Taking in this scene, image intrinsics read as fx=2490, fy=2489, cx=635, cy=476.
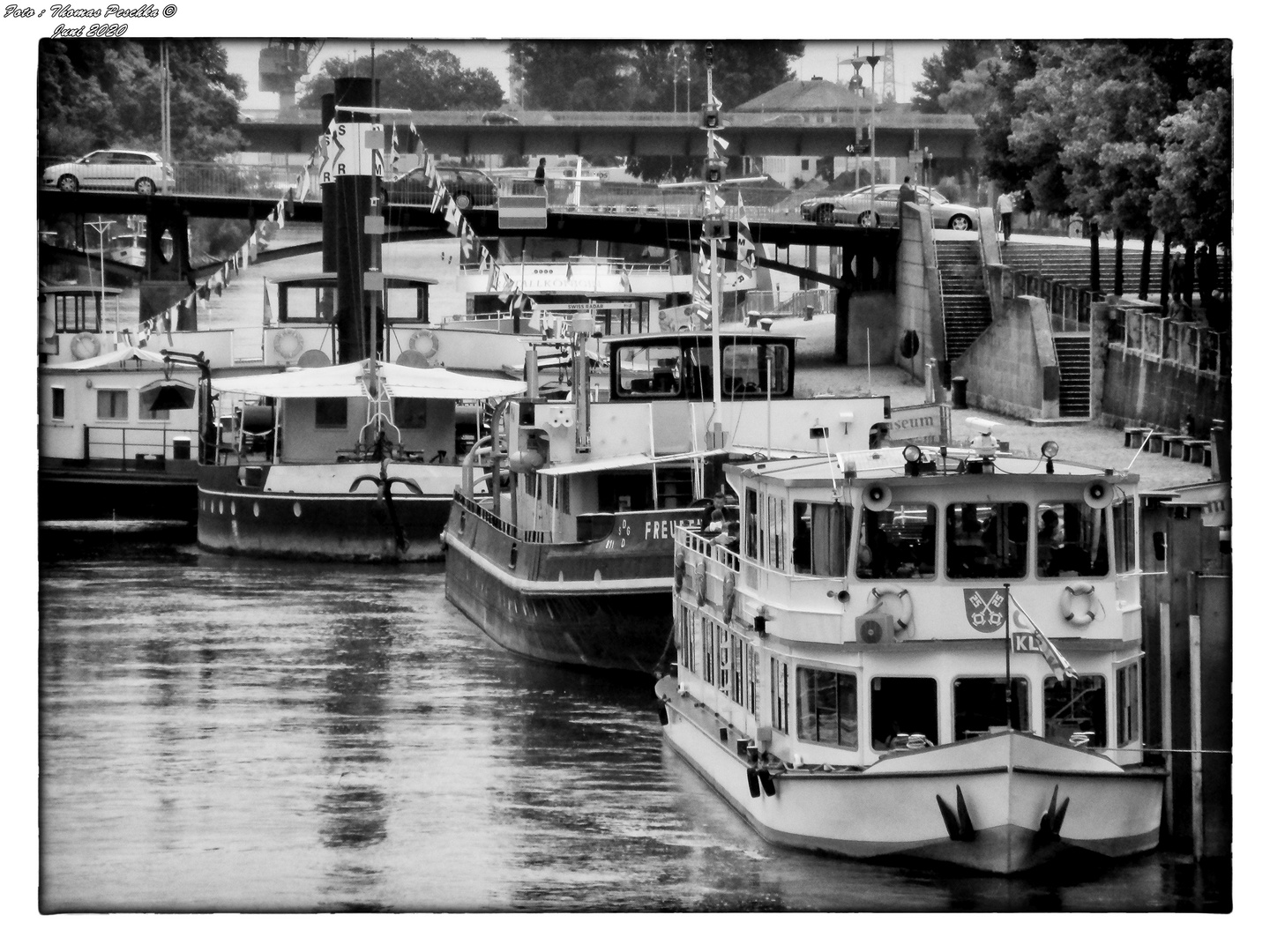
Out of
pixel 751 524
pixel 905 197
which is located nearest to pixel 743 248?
pixel 751 524

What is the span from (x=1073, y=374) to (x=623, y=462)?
11.4 metres

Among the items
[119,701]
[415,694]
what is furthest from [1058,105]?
[119,701]

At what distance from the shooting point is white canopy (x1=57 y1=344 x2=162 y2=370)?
4603cm

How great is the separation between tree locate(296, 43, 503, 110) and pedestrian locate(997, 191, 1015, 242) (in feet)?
38.8

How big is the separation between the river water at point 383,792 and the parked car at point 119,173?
5581 millimetres

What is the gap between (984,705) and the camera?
61.0 feet

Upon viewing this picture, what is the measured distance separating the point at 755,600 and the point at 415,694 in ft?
25.8

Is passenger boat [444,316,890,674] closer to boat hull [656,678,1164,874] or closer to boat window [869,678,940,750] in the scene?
boat window [869,678,940,750]

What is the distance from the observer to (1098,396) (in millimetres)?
35531

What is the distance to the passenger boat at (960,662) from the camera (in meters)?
18.1

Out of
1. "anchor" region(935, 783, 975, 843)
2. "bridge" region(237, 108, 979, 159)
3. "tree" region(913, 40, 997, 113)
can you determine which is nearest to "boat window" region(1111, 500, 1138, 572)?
"anchor" region(935, 783, 975, 843)

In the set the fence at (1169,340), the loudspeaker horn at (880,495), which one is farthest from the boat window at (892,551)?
the fence at (1169,340)

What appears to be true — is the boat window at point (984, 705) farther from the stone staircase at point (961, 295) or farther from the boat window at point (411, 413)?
the boat window at point (411, 413)

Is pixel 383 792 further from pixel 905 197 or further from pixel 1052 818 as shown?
pixel 905 197
